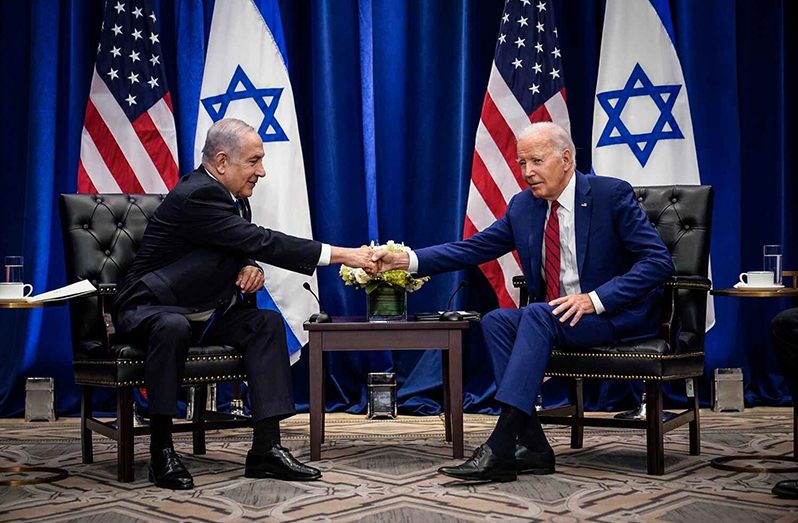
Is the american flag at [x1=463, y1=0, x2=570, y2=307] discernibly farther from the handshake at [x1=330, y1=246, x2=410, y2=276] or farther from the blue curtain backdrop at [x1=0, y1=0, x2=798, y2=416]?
the handshake at [x1=330, y1=246, x2=410, y2=276]

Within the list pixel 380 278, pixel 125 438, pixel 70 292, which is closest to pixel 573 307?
pixel 380 278

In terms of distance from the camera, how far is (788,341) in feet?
11.2

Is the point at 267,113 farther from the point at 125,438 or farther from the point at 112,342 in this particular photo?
the point at 125,438

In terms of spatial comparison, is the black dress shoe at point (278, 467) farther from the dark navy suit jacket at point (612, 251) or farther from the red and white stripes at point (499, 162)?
the red and white stripes at point (499, 162)

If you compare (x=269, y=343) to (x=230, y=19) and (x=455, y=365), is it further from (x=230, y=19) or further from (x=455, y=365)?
(x=230, y=19)

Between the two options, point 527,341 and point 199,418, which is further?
point 199,418

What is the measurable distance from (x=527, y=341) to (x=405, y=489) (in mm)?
693

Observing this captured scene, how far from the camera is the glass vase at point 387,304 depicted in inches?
166

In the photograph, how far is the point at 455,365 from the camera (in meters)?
4.10

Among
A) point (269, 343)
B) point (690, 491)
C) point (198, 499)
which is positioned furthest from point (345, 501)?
point (690, 491)

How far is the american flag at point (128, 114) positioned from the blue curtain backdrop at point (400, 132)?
246 mm

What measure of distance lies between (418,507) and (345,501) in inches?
10.1

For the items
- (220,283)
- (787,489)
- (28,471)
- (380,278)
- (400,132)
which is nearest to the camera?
(787,489)

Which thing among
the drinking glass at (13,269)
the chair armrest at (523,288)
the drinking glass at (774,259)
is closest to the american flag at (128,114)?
the drinking glass at (13,269)
